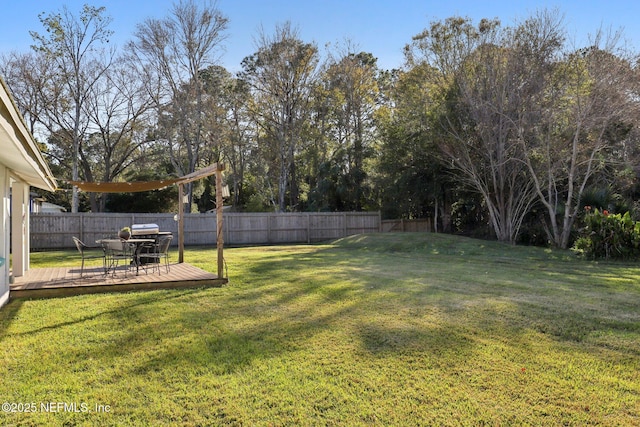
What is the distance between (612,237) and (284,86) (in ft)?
57.8

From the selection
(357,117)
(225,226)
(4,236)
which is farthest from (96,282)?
(357,117)

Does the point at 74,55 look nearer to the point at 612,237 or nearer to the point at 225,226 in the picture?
the point at 225,226

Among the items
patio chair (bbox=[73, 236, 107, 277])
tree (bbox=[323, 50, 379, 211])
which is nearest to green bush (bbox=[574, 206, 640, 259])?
patio chair (bbox=[73, 236, 107, 277])

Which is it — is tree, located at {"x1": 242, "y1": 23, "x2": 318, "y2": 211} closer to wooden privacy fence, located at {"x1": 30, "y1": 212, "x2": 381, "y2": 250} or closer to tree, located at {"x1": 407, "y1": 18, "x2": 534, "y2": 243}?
wooden privacy fence, located at {"x1": 30, "y1": 212, "x2": 381, "y2": 250}

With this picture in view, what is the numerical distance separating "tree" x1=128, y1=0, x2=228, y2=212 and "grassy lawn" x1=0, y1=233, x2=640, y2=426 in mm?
18789

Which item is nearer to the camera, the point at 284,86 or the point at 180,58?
the point at 180,58

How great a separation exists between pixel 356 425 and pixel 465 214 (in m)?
21.3

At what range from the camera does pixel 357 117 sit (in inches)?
1022

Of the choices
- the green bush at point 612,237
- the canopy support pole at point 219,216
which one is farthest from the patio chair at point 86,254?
the green bush at point 612,237

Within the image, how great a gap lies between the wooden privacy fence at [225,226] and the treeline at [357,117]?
3.07m

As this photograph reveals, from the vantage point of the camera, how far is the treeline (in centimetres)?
A: 1384

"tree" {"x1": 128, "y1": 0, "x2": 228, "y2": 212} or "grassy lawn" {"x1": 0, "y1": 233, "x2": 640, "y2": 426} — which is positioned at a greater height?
"tree" {"x1": 128, "y1": 0, "x2": 228, "y2": 212}

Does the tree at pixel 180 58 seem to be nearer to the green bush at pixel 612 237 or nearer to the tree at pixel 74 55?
the tree at pixel 74 55

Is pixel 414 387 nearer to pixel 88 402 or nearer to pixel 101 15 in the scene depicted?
pixel 88 402
